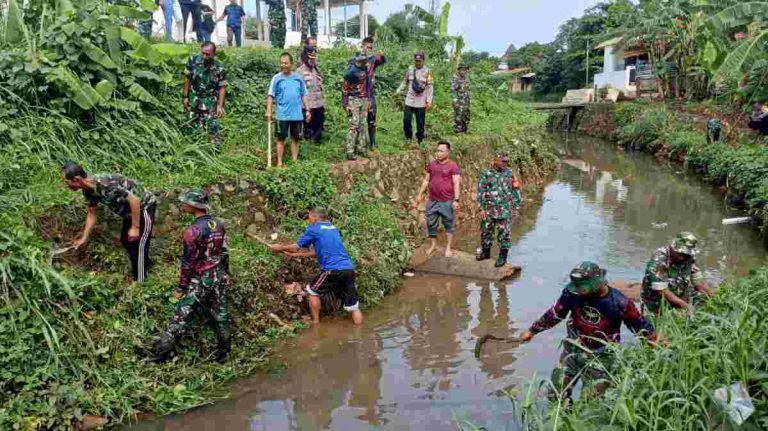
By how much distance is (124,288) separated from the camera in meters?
6.19

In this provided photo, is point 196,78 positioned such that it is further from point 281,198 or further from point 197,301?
point 197,301

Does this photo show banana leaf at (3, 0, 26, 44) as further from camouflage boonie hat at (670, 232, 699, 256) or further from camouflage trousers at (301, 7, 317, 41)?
camouflage boonie hat at (670, 232, 699, 256)

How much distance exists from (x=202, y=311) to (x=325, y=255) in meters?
1.54

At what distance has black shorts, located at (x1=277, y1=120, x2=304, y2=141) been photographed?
30.4 feet

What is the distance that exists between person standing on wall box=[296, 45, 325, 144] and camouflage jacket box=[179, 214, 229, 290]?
4.74m

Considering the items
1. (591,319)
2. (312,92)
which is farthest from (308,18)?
(591,319)

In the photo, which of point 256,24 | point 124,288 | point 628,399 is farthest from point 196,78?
point 256,24

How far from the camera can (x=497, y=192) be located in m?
9.00

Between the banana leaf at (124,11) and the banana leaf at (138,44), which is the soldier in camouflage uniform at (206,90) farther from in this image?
the banana leaf at (124,11)

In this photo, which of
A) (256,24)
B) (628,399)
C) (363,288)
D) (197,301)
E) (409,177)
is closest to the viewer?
(628,399)

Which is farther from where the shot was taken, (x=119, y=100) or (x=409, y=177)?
(x=409, y=177)

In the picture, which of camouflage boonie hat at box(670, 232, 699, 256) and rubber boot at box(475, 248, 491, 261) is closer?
camouflage boonie hat at box(670, 232, 699, 256)

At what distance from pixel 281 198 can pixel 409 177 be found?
3756mm

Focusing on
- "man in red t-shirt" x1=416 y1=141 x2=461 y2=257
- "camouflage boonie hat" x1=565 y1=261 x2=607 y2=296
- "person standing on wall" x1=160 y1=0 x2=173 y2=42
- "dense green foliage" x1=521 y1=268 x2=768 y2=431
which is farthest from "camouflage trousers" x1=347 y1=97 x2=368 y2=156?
"dense green foliage" x1=521 y1=268 x2=768 y2=431
